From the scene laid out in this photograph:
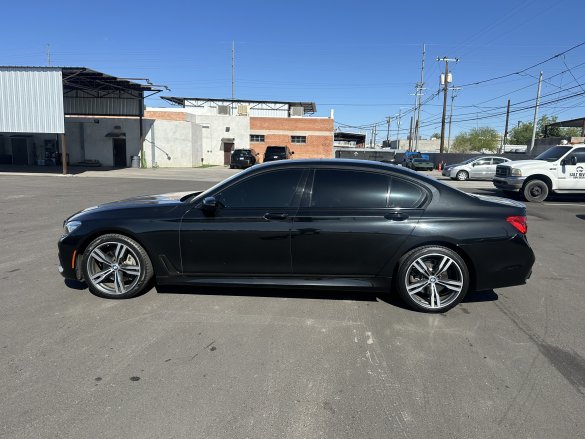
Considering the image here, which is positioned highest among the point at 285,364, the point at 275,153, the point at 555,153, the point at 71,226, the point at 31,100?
the point at 31,100

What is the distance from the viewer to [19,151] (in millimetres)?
33688

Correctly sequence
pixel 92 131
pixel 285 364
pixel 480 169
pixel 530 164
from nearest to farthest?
pixel 285 364 → pixel 530 164 → pixel 480 169 → pixel 92 131

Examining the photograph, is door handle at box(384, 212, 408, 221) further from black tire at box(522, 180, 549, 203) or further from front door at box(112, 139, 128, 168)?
front door at box(112, 139, 128, 168)

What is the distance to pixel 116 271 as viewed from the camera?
15.0 feet

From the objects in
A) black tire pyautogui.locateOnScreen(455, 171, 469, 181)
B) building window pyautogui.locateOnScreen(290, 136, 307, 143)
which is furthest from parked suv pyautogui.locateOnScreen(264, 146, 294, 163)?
building window pyautogui.locateOnScreen(290, 136, 307, 143)

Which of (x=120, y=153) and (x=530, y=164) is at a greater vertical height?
(x=530, y=164)

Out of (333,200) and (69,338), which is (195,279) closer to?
(69,338)

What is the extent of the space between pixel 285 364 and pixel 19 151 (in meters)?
37.9

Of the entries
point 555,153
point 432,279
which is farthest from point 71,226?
point 555,153

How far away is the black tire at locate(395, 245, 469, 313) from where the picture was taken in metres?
4.32

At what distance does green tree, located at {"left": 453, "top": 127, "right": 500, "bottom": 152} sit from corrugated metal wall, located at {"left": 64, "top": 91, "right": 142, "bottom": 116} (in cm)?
7995

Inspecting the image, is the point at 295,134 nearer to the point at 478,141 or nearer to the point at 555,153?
the point at 555,153

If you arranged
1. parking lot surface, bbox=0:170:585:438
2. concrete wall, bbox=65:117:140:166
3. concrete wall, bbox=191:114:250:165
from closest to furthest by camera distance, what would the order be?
1. parking lot surface, bbox=0:170:585:438
2. concrete wall, bbox=65:117:140:166
3. concrete wall, bbox=191:114:250:165

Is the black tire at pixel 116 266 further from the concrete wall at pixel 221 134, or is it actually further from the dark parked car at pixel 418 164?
the concrete wall at pixel 221 134
